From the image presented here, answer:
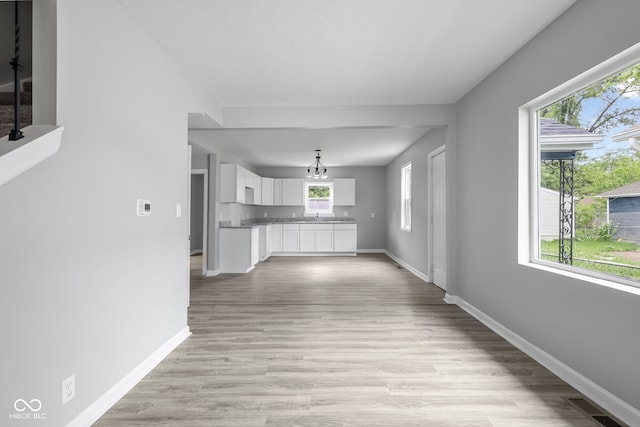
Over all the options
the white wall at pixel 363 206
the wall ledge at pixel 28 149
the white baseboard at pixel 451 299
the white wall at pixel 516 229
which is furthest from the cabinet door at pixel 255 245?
the wall ledge at pixel 28 149

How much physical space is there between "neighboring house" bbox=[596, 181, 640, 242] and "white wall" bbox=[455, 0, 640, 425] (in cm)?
37

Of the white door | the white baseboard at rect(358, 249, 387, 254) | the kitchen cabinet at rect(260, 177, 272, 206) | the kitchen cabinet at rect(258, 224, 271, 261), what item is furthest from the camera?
the white baseboard at rect(358, 249, 387, 254)

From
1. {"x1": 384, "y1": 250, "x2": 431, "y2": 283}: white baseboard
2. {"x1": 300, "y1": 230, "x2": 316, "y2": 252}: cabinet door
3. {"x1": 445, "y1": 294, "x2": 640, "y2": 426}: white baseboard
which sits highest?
{"x1": 300, "y1": 230, "x2": 316, "y2": 252}: cabinet door

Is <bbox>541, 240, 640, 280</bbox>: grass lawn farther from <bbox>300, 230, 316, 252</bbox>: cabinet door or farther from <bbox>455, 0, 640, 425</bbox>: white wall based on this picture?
<bbox>300, 230, 316, 252</bbox>: cabinet door

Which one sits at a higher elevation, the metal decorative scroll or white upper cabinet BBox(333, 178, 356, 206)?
white upper cabinet BBox(333, 178, 356, 206)

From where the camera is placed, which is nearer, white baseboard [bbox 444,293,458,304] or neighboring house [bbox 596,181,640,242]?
neighboring house [bbox 596,181,640,242]

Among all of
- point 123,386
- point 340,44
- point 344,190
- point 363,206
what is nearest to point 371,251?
point 363,206

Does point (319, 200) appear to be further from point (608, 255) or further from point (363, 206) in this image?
point (608, 255)

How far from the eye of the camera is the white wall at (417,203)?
555 centimetres

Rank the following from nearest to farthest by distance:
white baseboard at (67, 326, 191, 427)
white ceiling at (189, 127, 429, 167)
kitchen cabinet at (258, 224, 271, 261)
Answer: white baseboard at (67, 326, 191, 427) → white ceiling at (189, 127, 429, 167) → kitchen cabinet at (258, 224, 271, 261)

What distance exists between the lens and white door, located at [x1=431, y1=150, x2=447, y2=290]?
16.2 ft

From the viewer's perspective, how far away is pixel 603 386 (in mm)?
2043

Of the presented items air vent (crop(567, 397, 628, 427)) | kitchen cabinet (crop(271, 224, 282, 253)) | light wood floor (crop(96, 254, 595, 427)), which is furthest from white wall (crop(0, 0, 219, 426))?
kitchen cabinet (crop(271, 224, 282, 253))

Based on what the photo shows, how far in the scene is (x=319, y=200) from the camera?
9578mm
